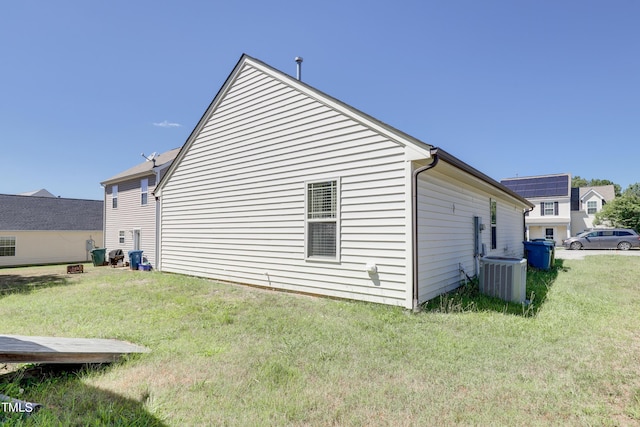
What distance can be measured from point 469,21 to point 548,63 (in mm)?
3612

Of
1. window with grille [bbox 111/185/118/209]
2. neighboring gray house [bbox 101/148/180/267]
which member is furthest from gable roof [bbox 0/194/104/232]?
window with grille [bbox 111/185/118/209]

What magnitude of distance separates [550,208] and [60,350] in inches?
1470

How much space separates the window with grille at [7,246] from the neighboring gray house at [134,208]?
647 centimetres

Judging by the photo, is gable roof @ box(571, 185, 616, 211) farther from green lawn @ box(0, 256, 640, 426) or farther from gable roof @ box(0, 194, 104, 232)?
gable roof @ box(0, 194, 104, 232)

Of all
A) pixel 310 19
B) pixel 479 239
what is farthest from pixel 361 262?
pixel 310 19

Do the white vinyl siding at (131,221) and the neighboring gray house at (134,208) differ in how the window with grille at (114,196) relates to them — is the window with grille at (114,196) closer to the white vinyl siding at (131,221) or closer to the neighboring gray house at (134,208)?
the neighboring gray house at (134,208)

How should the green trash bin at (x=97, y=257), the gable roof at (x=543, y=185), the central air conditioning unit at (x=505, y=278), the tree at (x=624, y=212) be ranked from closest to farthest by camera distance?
the central air conditioning unit at (x=505, y=278) < the green trash bin at (x=97, y=257) < the tree at (x=624, y=212) < the gable roof at (x=543, y=185)

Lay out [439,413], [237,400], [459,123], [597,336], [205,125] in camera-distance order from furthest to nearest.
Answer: [459,123]
[205,125]
[597,336]
[237,400]
[439,413]

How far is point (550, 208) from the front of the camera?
29.5 meters

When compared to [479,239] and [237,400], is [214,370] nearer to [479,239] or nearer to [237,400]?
[237,400]

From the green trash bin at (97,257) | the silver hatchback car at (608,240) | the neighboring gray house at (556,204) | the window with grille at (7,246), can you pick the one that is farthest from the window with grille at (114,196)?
the neighboring gray house at (556,204)

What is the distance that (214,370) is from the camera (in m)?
3.11

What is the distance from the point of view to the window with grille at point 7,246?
18641mm

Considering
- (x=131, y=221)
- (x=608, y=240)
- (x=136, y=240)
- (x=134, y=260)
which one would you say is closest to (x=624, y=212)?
(x=608, y=240)
